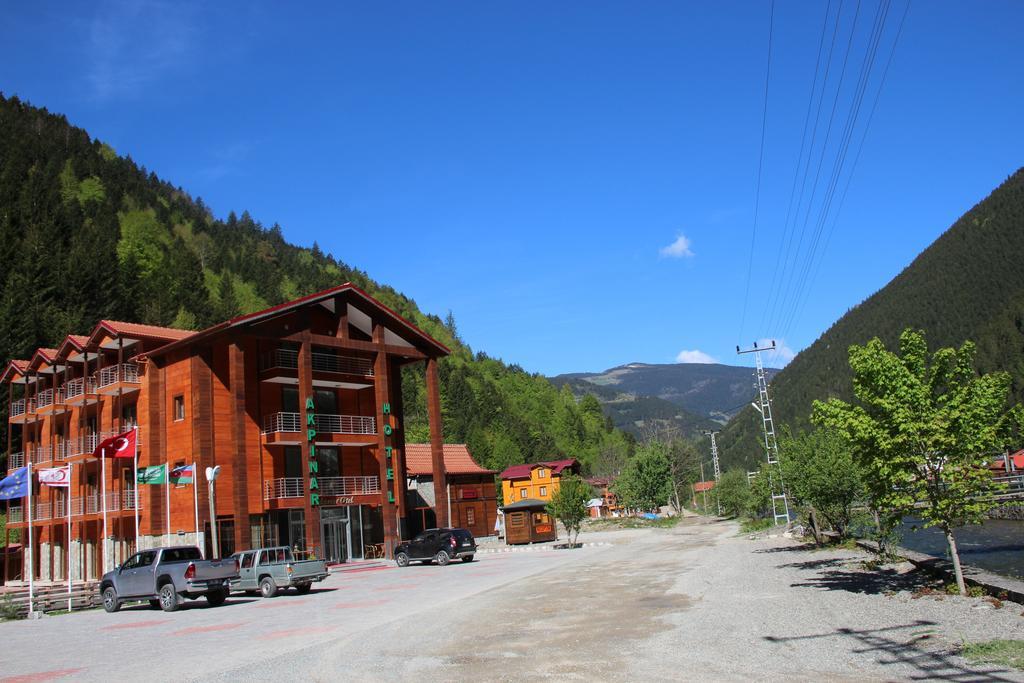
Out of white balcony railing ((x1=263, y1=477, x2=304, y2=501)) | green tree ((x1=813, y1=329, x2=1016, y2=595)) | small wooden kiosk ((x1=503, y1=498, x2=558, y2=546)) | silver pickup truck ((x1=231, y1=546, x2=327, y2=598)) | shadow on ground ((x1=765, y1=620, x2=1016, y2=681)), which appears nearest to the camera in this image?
shadow on ground ((x1=765, y1=620, x2=1016, y2=681))

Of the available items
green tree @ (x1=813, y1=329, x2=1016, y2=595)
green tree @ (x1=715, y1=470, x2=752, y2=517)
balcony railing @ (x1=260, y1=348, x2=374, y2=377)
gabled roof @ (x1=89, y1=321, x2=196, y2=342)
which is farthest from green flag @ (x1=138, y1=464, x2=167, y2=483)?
green tree @ (x1=715, y1=470, x2=752, y2=517)

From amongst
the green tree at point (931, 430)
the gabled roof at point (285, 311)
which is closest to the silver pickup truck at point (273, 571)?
the gabled roof at point (285, 311)

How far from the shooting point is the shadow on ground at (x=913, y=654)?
8969 millimetres

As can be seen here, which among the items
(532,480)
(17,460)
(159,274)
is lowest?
(532,480)

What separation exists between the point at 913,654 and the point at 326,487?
35315 mm

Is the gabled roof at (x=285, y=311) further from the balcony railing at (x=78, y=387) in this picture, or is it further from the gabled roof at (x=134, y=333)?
the balcony railing at (x=78, y=387)

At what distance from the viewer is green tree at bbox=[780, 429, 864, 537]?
82.4 feet

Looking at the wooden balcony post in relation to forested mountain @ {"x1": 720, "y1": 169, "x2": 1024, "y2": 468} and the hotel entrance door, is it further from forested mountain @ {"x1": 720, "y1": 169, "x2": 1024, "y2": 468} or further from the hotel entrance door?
forested mountain @ {"x1": 720, "y1": 169, "x2": 1024, "y2": 468}

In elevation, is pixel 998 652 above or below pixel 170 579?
below

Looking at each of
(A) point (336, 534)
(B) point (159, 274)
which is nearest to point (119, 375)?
(A) point (336, 534)

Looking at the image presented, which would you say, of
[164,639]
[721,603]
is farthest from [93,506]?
[721,603]

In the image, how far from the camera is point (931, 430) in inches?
599

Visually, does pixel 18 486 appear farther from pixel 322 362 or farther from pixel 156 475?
pixel 322 362

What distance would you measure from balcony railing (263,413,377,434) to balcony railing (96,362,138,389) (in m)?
7.39
